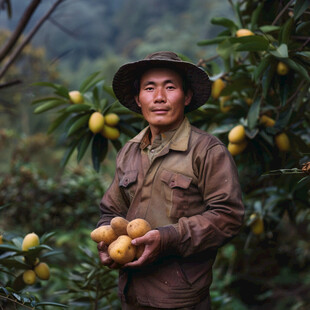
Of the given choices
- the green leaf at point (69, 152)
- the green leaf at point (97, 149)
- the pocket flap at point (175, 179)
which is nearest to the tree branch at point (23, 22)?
the green leaf at point (69, 152)

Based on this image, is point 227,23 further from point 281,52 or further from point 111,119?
point 111,119

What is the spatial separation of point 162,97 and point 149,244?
506mm

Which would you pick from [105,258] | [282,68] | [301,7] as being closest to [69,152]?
[105,258]

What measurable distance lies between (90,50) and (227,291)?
76.4 feet

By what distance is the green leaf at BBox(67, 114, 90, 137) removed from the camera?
2332mm

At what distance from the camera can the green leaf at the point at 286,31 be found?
2121mm

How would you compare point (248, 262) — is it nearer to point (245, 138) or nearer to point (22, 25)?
point (245, 138)

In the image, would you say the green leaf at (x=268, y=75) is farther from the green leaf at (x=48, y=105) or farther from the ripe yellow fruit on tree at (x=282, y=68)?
the green leaf at (x=48, y=105)

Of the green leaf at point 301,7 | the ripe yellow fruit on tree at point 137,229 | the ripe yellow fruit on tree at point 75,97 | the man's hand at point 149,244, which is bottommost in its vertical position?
the man's hand at point 149,244

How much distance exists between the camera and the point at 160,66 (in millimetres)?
1671

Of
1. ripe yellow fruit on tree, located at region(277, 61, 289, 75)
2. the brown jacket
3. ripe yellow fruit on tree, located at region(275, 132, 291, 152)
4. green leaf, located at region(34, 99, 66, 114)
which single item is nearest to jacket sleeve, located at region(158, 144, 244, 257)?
the brown jacket

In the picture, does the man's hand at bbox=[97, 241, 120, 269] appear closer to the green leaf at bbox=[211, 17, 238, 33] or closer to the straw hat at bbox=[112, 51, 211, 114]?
the straw hat at bbox=[112, 51, 211, 114]

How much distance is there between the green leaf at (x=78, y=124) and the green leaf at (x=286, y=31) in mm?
1011

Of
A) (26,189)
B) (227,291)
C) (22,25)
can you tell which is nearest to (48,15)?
(22,25)
